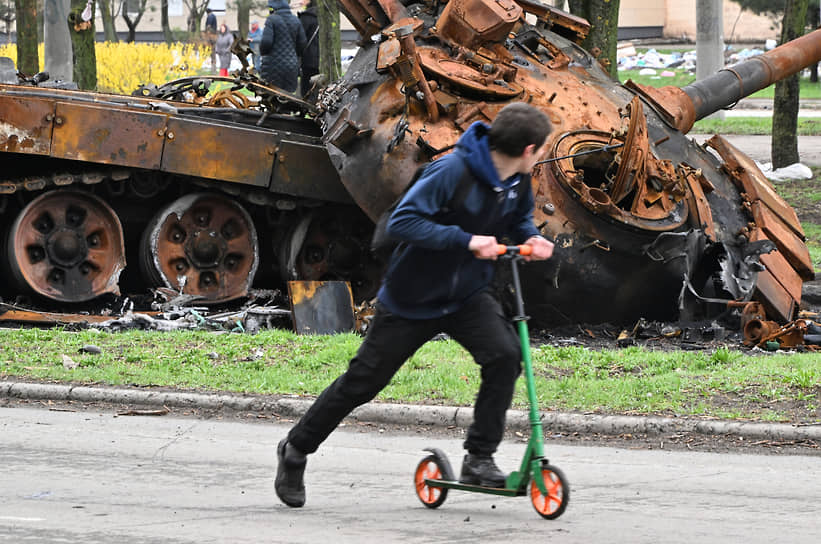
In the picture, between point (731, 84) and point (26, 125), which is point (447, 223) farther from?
point (731, 84)

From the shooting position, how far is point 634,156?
11180 mm

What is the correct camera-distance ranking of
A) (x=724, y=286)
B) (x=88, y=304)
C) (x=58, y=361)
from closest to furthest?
(x=58, y=361), (x=724, y=286), (x=88, y=304)

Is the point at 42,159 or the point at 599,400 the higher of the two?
the point at 42,159

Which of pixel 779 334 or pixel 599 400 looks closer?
pixel 599 400

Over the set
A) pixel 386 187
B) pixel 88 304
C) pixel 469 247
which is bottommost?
pixel 88 304

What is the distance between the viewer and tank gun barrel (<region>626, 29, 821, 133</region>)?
13438 millimetres

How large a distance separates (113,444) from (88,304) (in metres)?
5.42

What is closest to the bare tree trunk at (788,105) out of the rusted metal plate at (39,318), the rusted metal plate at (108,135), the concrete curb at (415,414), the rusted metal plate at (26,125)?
the rusted metal plate at (108,135)

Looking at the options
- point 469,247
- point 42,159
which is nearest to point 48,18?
point 42,159

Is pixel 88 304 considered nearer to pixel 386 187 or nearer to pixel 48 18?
pixel 386 187

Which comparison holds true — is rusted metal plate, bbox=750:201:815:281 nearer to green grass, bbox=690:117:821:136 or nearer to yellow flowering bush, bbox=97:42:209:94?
green grass, bbox=690:117:821:136

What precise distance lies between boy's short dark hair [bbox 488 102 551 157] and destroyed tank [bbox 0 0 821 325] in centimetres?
570

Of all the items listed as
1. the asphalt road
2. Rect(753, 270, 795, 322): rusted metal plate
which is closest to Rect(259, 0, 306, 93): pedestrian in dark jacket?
Rect(753, 270, 795, 322): rusted metal plate

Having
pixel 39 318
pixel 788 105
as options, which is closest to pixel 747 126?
pixel 788 105
